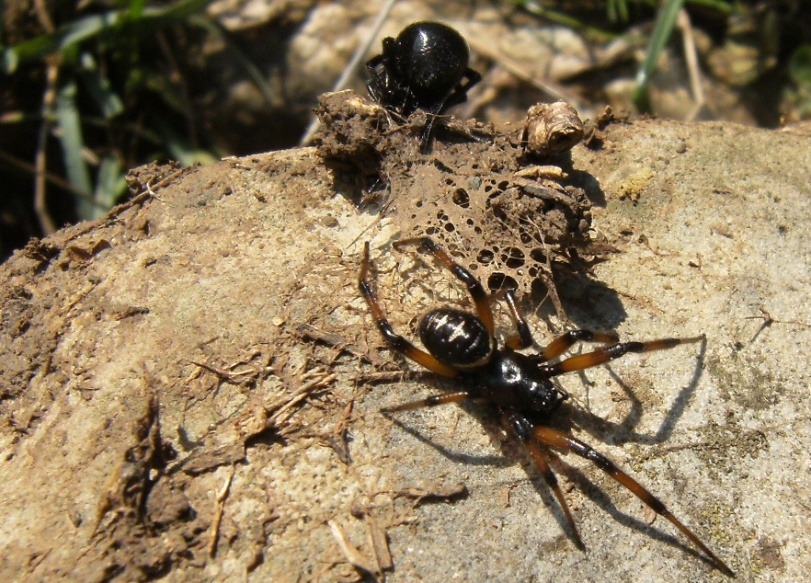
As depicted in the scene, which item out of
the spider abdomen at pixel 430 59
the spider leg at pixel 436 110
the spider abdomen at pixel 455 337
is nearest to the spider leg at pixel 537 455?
the spider abdomen at pixel 455 337

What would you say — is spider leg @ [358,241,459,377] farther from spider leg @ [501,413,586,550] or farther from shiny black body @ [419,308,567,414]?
spider leg @ [501,413,586,550]

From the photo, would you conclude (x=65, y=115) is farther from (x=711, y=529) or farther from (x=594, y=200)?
(x=711, y=529)

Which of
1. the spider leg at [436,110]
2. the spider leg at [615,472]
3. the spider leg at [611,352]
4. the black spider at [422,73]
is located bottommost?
the spider leg at [615,472]

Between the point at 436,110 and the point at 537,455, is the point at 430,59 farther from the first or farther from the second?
the point at 537,455

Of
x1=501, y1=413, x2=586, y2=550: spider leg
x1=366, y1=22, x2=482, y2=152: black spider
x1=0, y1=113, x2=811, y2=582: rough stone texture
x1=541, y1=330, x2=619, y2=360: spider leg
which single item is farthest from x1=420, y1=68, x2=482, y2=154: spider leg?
x1=501, y1=413, x2=586, y2=550: spider leg

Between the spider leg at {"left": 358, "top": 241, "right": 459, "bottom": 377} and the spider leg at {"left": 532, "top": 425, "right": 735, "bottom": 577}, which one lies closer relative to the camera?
the spider leg at {"left": 532, "top": 425, "right": 735, "bottom": 577}

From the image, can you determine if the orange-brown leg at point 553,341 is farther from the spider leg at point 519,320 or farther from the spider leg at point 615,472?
the spider leg at point 615,472

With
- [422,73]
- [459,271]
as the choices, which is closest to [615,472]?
[459,271]
